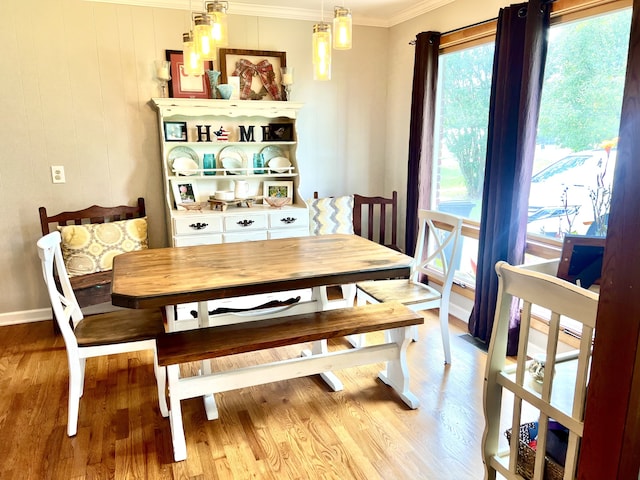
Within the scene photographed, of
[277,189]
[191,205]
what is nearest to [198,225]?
[191,205]

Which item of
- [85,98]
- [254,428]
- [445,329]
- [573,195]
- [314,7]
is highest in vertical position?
[314,7]

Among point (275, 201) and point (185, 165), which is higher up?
point (185, 165)

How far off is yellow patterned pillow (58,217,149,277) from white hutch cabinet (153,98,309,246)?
11.3 inches

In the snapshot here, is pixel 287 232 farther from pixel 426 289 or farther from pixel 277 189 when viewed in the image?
pixel 426 289

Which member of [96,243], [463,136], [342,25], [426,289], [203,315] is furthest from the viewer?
[463,136]

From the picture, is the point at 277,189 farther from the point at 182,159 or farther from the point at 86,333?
the point at 86,333

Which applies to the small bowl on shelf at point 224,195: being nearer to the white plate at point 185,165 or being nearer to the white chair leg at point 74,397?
the white plate at point 185,165

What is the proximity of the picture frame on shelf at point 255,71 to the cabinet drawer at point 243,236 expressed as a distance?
113 centimetres

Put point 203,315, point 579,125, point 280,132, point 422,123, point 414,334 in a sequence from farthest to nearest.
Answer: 1. point 280,132
2. point 422,123
3. point 414,334
4. point 579,125
5. point 203,315

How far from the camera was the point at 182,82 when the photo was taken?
3.60m

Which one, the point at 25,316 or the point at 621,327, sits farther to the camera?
the point at 25,316

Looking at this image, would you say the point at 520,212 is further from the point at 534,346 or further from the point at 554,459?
the point at 554,459

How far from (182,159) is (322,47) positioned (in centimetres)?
195

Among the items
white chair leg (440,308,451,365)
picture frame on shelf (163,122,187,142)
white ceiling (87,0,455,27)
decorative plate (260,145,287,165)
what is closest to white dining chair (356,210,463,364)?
white chair leg (440,308,451,365)
